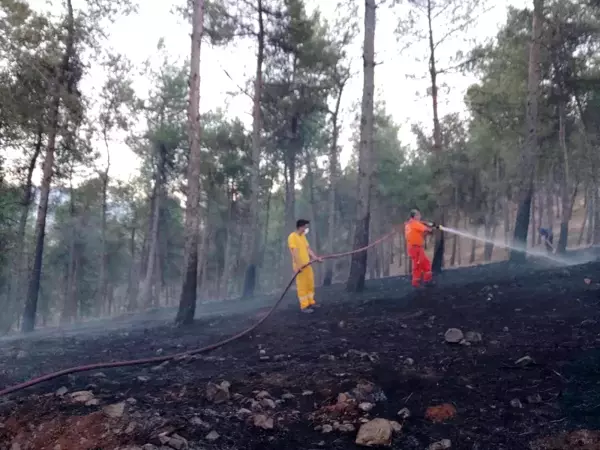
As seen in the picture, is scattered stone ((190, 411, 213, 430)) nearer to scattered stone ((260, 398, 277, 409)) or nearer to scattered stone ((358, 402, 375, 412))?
scattered stone ((260, 398, 277, 409))

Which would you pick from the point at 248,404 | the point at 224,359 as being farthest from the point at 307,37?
the point at 248,404

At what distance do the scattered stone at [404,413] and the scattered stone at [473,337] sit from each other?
2.20 meters

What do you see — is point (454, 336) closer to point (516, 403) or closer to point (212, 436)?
point (516, 403)

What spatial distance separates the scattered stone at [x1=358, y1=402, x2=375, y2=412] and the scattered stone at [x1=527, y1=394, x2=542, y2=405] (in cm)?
140

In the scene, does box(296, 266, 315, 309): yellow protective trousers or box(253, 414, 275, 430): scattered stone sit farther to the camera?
box(296, 266, 315, 309): yellow protective trousers

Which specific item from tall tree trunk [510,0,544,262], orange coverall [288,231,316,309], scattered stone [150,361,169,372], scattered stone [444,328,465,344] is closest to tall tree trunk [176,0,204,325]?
orange coverall [288,231,316,309]

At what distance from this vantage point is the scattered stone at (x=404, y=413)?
4.75 meters

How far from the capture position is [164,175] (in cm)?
2689

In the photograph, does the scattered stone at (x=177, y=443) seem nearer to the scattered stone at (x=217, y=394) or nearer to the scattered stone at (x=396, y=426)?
the scattered stone at (x=217, y=394)

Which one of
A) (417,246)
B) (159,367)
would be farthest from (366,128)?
(159,367)

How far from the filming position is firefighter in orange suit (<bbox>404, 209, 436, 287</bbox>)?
440 inches

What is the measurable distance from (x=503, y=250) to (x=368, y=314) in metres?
33.8

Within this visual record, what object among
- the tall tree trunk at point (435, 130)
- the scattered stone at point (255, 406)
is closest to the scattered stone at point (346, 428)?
the scattered stone at point (255, 406)

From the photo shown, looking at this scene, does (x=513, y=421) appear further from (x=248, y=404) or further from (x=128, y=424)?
(x=128, y=424)
